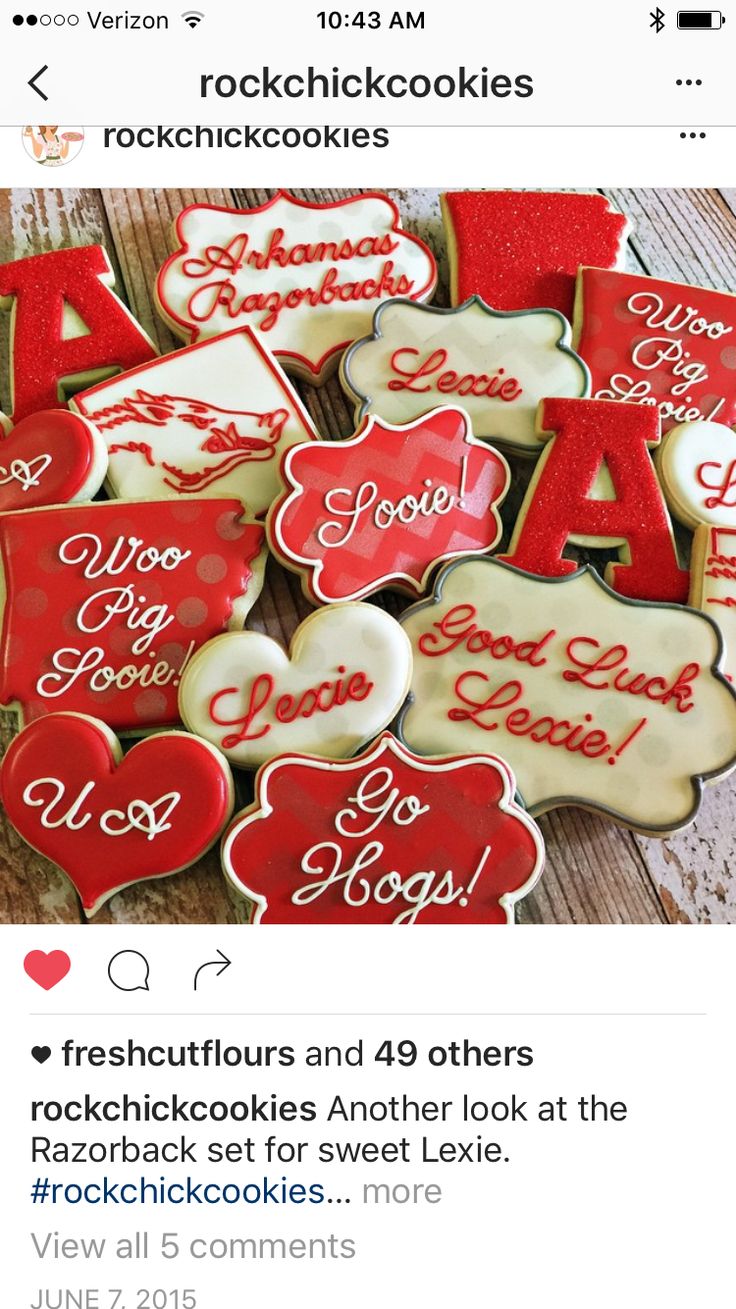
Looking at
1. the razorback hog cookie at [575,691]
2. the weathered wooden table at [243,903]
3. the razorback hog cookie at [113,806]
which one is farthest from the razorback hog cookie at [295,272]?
the razorback hog cookie at [113,806]

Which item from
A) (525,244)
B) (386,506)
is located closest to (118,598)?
(386,506)

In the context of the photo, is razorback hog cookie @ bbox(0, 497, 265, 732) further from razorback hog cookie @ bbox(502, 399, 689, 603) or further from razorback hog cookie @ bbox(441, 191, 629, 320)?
Result: razorback hog cookie @ bbox(441, 191, 629, 320)

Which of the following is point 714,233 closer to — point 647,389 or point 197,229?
point 647,389

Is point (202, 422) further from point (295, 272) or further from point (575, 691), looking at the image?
point (575, 691)
